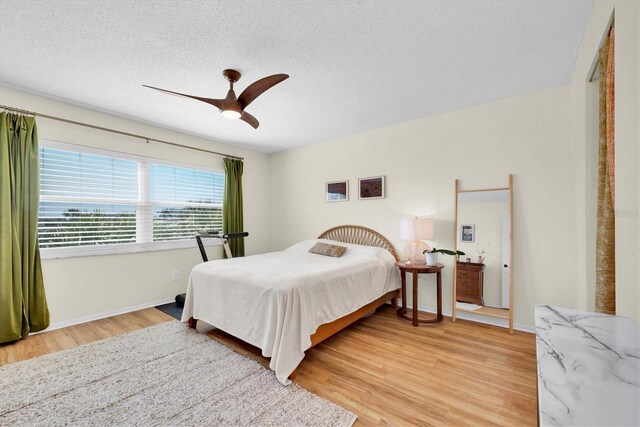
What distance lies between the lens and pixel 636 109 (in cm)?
106

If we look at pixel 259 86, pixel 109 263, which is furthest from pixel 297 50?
pixel 109 263

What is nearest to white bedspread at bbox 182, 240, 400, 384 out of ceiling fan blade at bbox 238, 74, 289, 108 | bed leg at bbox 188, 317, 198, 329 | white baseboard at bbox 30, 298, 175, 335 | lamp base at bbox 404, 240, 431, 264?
bed leg at bbox 188, 317, 198, 329

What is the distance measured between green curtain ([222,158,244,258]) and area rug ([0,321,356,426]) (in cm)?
221

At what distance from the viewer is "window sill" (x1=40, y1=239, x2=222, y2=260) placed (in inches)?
117

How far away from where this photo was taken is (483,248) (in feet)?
10.2

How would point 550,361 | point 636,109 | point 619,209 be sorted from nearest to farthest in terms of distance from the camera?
point 550,361 < point 636,109 < point 619,209

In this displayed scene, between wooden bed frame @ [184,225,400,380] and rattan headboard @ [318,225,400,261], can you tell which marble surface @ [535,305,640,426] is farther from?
rattan headboard @ [318,225,400,261]

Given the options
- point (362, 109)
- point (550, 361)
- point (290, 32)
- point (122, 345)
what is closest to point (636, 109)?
point (550, 361)

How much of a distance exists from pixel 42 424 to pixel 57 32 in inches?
99.3

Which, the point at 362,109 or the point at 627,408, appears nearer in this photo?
the point at 627,408

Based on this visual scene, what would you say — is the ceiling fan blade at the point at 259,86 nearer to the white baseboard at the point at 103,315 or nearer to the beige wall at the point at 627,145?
the beige wall at the point at 627,145

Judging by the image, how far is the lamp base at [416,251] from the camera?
3508 millimetres

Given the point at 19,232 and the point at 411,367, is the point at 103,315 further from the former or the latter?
the point at 411,367

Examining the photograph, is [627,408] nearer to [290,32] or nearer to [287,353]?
[287,353]
